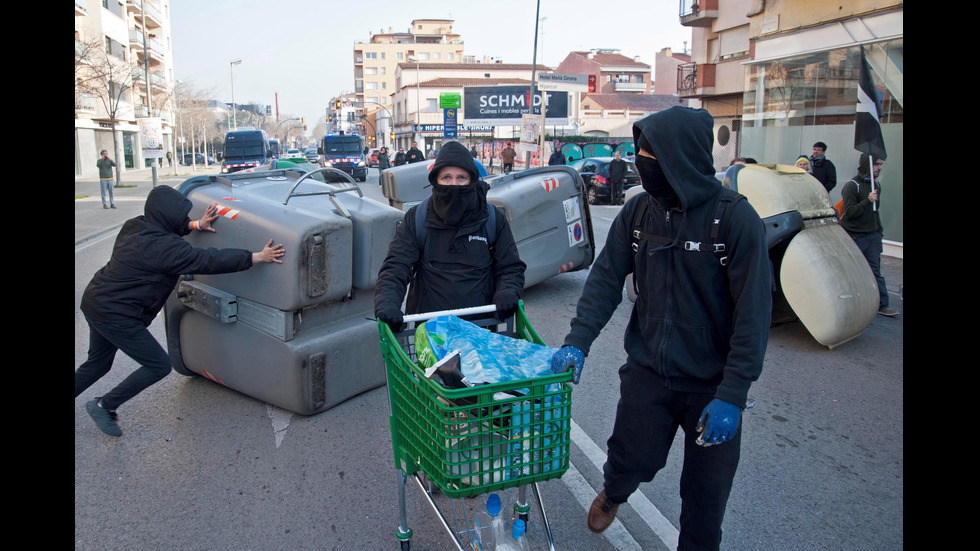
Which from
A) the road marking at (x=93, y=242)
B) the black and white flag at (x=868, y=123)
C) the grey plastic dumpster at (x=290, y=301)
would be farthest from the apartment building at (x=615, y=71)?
the grey plastic dumpster at (x=290, y=301)

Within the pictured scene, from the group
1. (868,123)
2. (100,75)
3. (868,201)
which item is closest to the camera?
(868,201)

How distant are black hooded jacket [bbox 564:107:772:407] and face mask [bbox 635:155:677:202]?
62 mm

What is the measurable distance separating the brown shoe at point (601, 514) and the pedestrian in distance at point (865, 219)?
5836 millimetres

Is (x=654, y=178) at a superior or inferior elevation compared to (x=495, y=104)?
inferior

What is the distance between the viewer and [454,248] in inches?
130

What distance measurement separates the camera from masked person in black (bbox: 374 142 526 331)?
323 centimetres

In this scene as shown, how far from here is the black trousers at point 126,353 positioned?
4000 mm

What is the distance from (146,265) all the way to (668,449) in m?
3.23

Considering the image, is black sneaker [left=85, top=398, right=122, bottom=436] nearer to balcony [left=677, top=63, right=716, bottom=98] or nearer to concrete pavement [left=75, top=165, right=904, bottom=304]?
concrete pavement [left=75, top=165, right=904, bottom=304]

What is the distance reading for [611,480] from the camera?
9.32 ft

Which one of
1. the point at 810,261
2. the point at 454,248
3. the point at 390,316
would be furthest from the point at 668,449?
the point at 810,261

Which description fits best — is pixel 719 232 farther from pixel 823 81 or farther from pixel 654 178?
pixel 823 81

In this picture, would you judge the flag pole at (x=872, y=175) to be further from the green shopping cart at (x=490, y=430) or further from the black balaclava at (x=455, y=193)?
the green shopping cart at (x=490, y=430)
